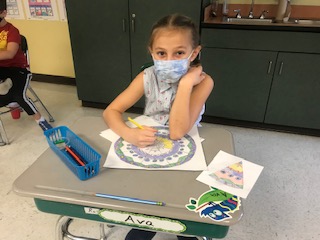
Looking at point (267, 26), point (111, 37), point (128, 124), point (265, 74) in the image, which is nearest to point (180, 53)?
point (128, 124)

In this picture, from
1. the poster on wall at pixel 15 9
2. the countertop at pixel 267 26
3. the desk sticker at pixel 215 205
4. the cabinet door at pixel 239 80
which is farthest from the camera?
the poster on wall at pixel 15 9

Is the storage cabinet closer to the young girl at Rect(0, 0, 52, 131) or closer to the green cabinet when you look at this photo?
the green cabinet

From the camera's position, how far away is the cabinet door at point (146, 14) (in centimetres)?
215

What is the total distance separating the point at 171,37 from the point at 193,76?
177 millimetres

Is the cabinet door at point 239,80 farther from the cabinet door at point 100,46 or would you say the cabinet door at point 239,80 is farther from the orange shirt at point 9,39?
the orange shirt at point 9,39

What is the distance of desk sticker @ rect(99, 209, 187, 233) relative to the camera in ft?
2.33

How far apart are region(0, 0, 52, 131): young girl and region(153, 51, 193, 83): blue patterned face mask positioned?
123cm

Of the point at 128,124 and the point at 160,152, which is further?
the point at 128,124

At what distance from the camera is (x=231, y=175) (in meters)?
0.83

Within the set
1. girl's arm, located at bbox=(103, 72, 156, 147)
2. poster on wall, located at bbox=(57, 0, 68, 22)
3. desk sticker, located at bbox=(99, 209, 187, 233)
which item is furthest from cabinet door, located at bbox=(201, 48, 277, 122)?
desk sticker, located at bbox=(99, 209, 187, 233)

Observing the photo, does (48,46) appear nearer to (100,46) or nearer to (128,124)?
(100,46)

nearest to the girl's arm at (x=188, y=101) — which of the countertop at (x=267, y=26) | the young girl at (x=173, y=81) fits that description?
the young girl at (x=173, y=81)

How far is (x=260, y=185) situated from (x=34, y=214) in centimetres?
142

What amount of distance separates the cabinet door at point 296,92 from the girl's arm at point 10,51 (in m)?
2.04
